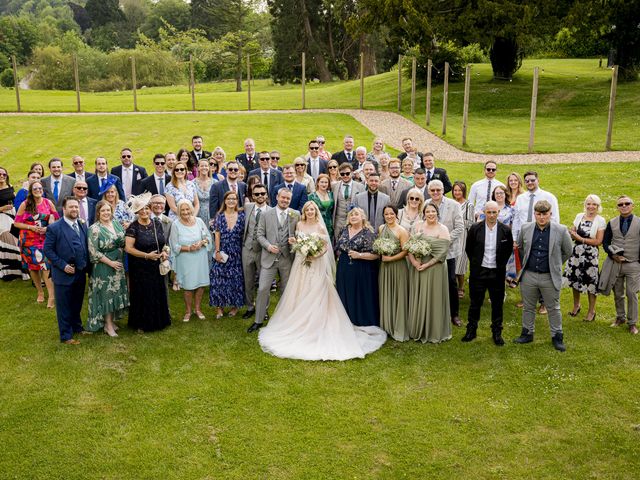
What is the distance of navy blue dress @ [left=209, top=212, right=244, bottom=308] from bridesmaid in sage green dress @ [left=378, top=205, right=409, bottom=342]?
7.33 feet

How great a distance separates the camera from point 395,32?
96.0 ft

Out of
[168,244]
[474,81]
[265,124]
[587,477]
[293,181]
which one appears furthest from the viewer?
[474,81]

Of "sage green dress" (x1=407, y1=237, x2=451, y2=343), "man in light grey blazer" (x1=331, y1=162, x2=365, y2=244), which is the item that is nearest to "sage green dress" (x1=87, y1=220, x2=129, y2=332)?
"man in light grey blazer" (x1=331, y1=162, x2=365, y2=244)

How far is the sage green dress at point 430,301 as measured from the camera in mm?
8797

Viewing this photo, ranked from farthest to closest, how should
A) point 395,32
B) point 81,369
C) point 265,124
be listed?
point 395,32 → point 265,124 → point 81,369

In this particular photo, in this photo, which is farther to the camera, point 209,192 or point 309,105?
point 309,105

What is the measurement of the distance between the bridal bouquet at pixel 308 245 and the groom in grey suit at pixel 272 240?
32cm

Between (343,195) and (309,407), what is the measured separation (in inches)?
163

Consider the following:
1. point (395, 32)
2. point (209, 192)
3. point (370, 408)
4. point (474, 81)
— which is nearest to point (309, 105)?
point (395, 32)

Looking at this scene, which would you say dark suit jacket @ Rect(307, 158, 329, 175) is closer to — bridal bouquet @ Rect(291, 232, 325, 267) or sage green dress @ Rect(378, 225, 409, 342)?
bridal bouquet @ Rect(291, 232, 325, 267)

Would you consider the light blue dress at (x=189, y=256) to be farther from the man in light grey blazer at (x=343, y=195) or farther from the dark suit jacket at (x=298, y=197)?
the man in light grey blazer at (x=343, y=195)

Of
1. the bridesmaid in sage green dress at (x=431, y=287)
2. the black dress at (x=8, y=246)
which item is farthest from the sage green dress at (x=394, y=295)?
the black dress at (x=8, y=246)

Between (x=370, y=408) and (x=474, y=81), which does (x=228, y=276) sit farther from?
(x=474, y=81)

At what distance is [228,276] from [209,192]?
6.11 feet
